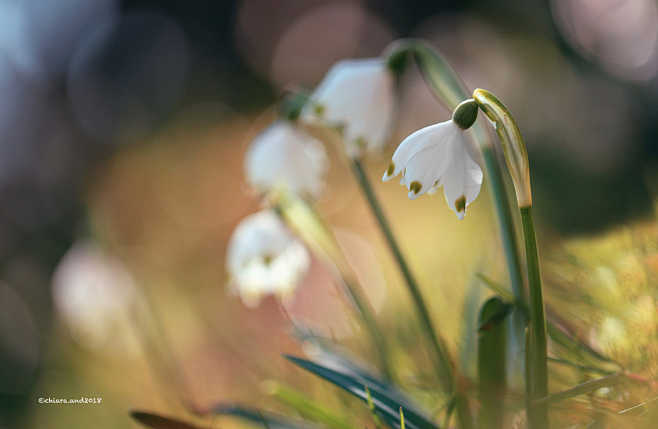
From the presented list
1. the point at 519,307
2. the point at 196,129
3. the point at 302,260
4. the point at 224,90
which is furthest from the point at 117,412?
the point at 224,90

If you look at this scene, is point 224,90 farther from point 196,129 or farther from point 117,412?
point 117,412

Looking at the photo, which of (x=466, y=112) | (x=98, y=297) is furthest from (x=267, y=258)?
(x=98, y=297)

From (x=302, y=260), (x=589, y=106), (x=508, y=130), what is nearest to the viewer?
(x=508, y=130)

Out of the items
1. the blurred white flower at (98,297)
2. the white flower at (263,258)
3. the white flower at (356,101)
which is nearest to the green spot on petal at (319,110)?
the white flower at (356,101)

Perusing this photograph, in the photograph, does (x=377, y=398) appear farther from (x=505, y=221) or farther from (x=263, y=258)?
(x=263, y=258)

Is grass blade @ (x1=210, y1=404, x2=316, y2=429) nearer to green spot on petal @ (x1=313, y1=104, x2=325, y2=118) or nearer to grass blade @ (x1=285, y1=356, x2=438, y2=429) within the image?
grass blade @ (x1=285, y1=356, x2=438, y2=429)

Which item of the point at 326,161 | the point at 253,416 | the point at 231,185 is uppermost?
the point at 231,185
